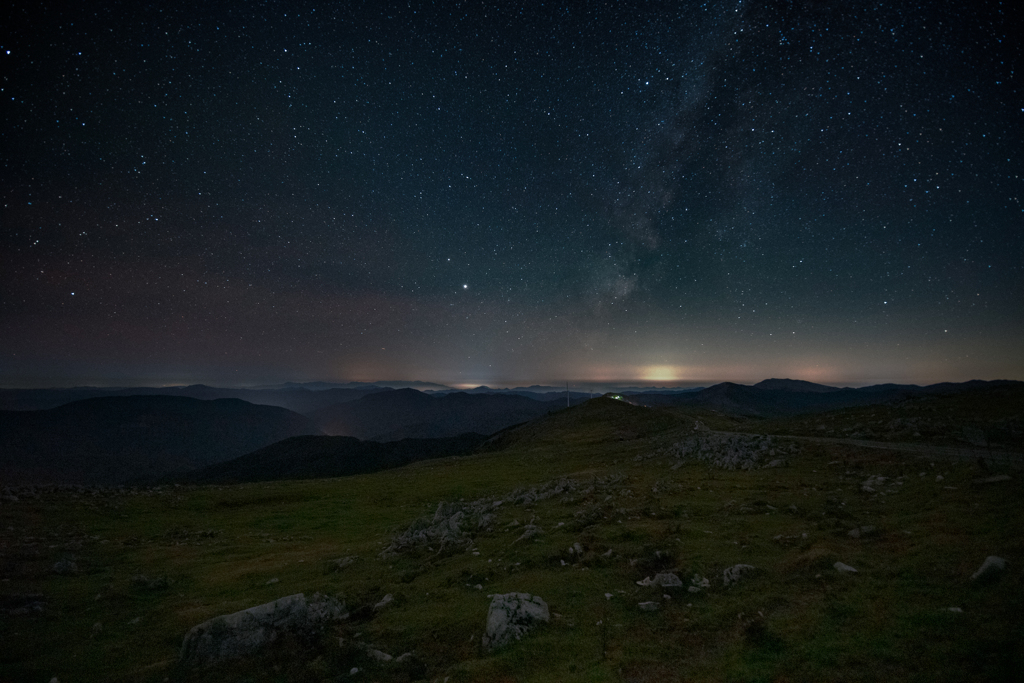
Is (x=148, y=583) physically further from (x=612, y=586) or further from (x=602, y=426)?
(x=602, y=426)

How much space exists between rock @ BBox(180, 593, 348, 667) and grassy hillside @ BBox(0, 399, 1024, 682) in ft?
1.45

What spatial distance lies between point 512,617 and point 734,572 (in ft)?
25.2

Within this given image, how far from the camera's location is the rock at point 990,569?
10734mm

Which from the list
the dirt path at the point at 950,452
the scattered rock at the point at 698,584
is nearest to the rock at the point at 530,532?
the scattered rock at the point at 698,584

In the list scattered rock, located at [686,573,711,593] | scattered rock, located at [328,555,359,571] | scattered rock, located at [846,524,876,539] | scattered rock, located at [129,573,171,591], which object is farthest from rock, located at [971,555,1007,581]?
scattered rock, located at [129,573,171,591]

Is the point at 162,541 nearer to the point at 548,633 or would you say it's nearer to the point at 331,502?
the point at 331,502

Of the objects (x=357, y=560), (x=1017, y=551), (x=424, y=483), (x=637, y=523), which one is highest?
(x=1017, y=551)

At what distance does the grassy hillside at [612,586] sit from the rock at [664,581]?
0.99 ft

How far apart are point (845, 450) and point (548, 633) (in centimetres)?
3437

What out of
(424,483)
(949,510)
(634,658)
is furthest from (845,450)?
(424,483)

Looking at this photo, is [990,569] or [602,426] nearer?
[990,569]

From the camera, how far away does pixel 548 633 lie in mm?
12062

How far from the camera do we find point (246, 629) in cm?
1281

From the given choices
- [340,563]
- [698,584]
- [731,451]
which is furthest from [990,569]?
[731,451]
